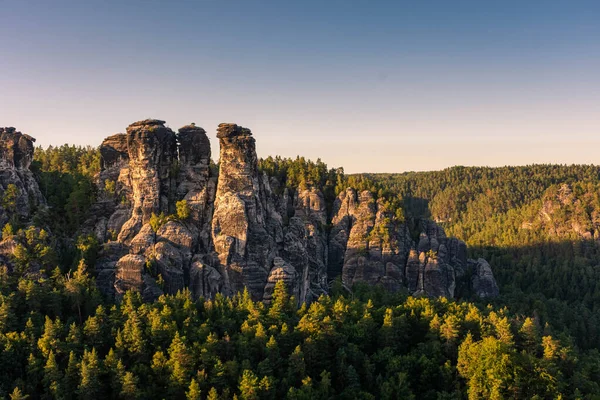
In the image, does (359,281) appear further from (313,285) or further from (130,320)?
(130,320)

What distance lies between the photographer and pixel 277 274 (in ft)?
224

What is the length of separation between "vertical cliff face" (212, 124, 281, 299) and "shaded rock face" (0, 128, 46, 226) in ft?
90.5

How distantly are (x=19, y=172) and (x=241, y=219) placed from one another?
3455 centimetres

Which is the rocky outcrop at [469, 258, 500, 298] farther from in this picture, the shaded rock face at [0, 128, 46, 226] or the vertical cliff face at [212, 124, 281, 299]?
the shaded rock face at [0, 128, 46, 226]

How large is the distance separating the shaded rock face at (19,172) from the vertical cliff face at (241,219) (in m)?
27.6

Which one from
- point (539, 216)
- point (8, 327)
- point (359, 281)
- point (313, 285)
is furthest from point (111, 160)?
point (539, 216)

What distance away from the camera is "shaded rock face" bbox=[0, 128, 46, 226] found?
228ft

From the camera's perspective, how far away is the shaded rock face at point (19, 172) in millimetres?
69494

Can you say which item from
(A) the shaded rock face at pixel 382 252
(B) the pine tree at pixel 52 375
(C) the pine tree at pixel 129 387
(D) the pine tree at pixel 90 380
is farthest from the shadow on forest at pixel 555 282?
(B) the pine tree at pixel 52 375

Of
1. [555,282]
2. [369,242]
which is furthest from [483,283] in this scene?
[555,282]

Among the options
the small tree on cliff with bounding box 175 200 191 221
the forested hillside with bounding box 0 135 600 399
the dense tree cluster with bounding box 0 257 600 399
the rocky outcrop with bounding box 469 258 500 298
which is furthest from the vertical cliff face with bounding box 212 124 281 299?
the rocky outcrop with bounding box 469 258 500 298

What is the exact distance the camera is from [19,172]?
72188 mm

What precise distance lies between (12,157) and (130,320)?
116 feet

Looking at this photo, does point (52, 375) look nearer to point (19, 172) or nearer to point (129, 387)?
point (129, 387)
